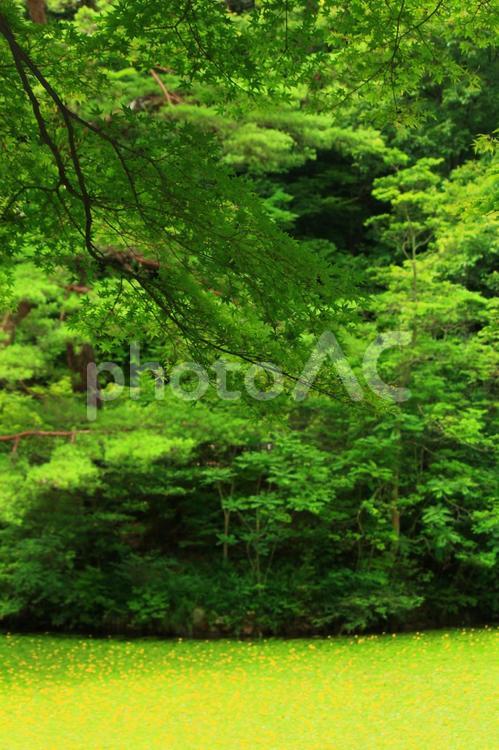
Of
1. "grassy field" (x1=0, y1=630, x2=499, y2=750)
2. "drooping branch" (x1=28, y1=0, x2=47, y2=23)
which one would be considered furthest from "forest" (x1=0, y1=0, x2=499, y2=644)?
"grassy field" (x1=0, y1=630, x2=499, y2=750)

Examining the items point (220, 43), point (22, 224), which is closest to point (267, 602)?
point (22, 224)

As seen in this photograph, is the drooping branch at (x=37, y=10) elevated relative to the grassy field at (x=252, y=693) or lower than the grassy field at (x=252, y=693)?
elevated

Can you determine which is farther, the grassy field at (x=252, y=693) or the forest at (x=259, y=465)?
the forest at (x=259, y=465)

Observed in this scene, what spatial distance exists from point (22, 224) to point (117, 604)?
7.44 metres

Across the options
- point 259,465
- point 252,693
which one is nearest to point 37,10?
point 259,465

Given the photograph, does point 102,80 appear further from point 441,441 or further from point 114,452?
point 441,441

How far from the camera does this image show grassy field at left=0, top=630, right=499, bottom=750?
6.52m

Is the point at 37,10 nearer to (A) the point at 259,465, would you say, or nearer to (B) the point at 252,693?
(A) the point at 259,465

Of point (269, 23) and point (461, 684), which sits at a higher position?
point (269, 23)

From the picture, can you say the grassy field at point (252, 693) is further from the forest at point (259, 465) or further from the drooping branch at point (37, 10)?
the drooping branch at point (37, 10)

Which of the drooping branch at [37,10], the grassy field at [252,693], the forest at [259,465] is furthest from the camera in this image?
the drooping branch at [37,10]

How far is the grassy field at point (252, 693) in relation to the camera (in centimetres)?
652

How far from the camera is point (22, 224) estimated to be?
3451 mm

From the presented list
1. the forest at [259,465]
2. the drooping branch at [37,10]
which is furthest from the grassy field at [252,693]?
the drooping branch at [37,10]
